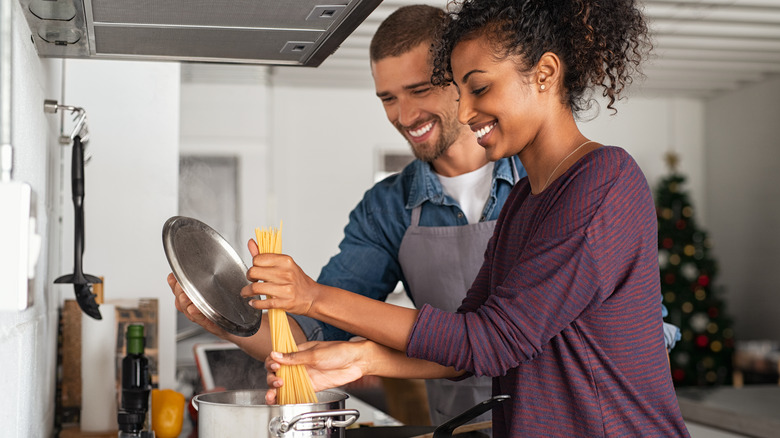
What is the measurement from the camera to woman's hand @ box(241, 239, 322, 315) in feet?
3.43

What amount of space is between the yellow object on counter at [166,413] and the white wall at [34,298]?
8.7 inches

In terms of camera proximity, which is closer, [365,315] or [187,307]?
[365,315]

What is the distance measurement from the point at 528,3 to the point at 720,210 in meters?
7.26

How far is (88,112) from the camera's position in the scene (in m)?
2.15

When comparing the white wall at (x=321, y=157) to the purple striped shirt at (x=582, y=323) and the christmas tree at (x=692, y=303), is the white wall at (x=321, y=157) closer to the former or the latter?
the christmas tree at (x=692, y=303)

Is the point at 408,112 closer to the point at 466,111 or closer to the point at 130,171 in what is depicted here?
the point at 466,111

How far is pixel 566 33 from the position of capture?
1.21 metres

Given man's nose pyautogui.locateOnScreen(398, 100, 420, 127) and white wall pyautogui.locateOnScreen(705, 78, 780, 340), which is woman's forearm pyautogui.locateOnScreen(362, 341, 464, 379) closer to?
man's nose pyautogui.locateOnScreen(398, 100, 420, 127)

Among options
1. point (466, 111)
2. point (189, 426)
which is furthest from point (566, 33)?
point (189, 426)

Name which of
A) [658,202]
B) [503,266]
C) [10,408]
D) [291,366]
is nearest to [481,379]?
[503,266]

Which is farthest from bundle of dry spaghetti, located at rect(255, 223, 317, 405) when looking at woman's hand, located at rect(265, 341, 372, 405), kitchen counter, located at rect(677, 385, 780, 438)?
kitchen counter, located at rect(677, 385, 780, 438)

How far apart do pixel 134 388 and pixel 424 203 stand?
2.62ft

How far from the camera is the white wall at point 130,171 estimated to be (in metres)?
2.16

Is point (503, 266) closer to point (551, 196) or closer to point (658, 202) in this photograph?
point (551, 196)
